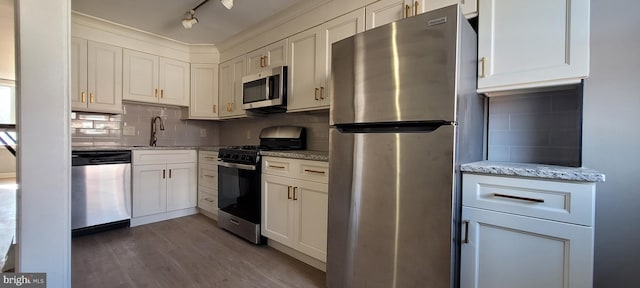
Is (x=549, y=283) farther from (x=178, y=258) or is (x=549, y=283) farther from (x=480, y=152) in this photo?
(x=178, y=258)

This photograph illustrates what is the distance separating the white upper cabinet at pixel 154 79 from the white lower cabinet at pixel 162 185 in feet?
2.38

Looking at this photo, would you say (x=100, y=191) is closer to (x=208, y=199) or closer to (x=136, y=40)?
(x=208, y=199)

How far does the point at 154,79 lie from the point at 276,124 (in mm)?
1643

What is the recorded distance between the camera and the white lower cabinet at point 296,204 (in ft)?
6.58

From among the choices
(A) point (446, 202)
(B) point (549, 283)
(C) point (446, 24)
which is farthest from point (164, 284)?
(C) point (446, 24)

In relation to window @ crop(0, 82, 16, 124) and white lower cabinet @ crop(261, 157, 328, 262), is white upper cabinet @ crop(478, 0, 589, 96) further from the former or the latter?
window @ crop(0, 82, 16, 124)

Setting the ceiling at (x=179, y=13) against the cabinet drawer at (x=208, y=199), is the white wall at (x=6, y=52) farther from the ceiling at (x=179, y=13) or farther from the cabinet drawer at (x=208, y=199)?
the cabinet drawer at (x=208, y=199)

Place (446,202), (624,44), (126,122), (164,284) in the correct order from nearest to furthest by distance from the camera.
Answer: (446,202)
(624,44)
(164,284)
(126,122)

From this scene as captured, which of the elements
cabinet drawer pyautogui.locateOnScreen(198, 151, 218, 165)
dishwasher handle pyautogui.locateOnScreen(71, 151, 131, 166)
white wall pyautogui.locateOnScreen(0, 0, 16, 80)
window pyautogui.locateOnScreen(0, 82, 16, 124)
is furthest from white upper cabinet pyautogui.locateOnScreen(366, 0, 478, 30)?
window pyautogui.locateOnScreen(0, 82, 16, 124)

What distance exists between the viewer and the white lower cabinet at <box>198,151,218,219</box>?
3.20m

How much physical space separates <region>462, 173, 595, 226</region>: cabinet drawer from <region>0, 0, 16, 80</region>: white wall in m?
3.13

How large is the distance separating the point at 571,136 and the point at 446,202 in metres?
0.92

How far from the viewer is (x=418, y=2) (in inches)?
68.1

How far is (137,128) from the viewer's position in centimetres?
344
